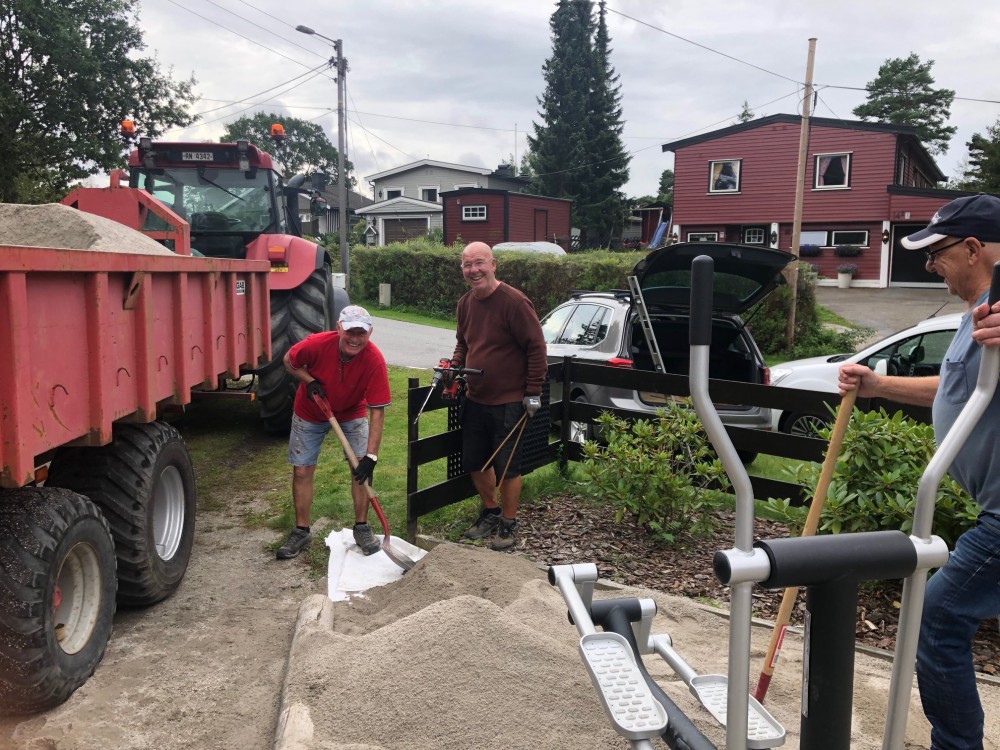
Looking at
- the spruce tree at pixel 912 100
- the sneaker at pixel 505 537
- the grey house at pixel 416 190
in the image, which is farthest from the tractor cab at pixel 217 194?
the spruce tree at pixel 912 100

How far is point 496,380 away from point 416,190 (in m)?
42.8

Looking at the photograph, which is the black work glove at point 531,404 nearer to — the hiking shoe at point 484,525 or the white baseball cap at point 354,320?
the hiking shoe at point 484,525

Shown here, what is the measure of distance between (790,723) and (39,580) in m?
3.05

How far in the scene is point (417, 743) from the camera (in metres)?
3.06

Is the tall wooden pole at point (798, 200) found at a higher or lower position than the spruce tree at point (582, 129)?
lower

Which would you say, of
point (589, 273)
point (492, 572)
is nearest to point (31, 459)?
point (492, 572)

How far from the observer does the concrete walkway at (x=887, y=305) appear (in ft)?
68.3

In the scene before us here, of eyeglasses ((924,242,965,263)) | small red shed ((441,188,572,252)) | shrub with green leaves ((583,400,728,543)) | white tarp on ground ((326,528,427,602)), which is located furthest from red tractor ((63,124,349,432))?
small red shed ((441,188,572,252))

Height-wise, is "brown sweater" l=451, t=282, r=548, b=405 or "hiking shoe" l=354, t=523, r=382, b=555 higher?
"brown sweater" l=451, t=282, r=548, b=405

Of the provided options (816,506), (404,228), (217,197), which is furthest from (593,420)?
(404,228)

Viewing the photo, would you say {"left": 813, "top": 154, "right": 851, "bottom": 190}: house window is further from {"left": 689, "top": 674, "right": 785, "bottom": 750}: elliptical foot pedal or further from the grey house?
{"left": 689, "top": 674, "right": 785, "bottom": 750}: elliptical foot pedal

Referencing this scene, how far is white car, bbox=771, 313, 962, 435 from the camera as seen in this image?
301 inches

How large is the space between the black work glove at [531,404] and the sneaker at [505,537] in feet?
2.54

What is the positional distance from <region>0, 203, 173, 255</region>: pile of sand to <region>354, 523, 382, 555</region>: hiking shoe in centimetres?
220
